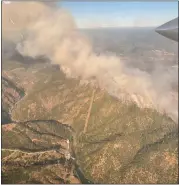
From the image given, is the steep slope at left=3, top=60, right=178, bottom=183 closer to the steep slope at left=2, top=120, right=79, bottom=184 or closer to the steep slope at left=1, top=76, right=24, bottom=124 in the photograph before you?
the steep slope at left=2, top=120, right=79, bottom=184

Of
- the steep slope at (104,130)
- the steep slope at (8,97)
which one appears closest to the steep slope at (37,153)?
the steep slope at (104,130)

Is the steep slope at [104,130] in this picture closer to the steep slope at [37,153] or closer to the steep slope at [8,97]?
the steep slope at [37,153]

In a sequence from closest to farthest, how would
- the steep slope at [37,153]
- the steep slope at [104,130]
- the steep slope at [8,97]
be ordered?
the steep slope at [37,153], the steep slope at [104,130], the steep slope at [8,97]

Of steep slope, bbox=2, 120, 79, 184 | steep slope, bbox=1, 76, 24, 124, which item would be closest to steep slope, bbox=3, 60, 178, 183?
steep slope, bbox=2, 120, 79, 184

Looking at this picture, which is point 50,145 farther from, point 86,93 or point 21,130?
point 86,93

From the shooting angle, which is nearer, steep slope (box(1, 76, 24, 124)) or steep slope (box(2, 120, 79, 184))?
steep slope (box(2, 120, 79, 184))

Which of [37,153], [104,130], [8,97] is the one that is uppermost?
[8,97]

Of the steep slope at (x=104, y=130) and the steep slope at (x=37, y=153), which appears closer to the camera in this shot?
the steep slope at (x=37, y=153)

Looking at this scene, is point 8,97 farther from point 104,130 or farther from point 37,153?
point 104,130

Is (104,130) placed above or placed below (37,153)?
above

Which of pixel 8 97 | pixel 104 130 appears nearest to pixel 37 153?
pixel 8 97

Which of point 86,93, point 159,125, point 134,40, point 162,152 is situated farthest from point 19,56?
point 162,152
